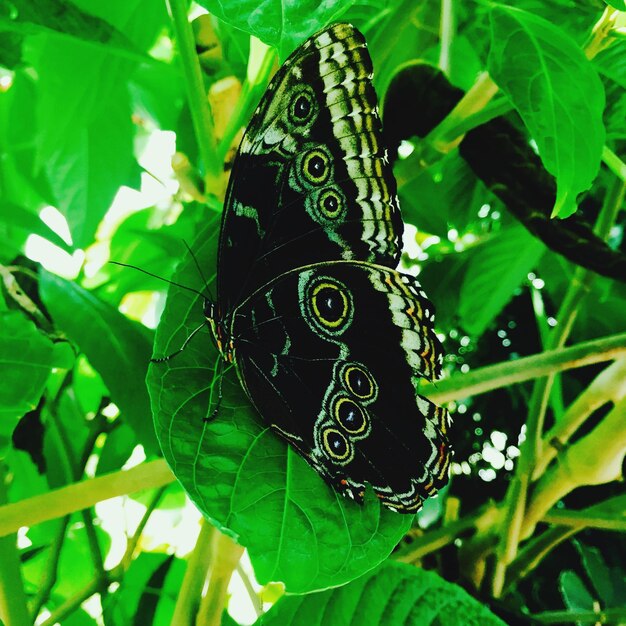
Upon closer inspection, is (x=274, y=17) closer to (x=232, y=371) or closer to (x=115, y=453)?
(x=232, y=371)

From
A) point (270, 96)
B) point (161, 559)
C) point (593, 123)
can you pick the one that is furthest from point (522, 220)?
point (161, 559)

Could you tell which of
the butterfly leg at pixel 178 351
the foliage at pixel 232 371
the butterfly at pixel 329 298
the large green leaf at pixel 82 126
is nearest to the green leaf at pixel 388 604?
the foliage at pixel 232 371

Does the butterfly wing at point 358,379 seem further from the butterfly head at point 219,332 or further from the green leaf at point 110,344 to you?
the green leaf at point 110,344

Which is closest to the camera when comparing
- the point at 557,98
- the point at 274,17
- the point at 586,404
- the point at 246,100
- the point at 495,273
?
the point at 274,17

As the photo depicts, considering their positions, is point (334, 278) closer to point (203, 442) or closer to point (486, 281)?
point (203, 442)

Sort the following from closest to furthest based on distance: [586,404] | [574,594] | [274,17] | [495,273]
Result: [274,17] < [586,404] < [574,594] < [495,273]

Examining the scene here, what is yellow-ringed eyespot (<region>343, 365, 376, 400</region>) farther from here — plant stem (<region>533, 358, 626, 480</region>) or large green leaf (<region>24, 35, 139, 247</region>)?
large green leaf (<region>24, 35, 139, 247</region>)

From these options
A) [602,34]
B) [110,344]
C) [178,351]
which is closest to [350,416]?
[178,351]
